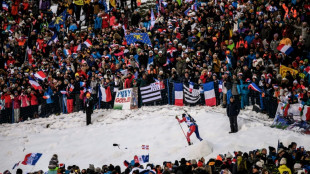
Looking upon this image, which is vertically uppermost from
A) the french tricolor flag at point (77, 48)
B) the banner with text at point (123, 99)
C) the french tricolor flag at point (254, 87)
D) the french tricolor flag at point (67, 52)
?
the french tricolor flag at point (77, 48)

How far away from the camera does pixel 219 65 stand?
23688 mm

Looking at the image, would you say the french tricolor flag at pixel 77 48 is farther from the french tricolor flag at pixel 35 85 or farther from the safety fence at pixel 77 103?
the safety fence at pixel 77 103

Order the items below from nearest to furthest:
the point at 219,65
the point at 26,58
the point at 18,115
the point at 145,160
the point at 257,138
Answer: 1. the point at 145,160
2. the point at 257,138
3. the point at 219,65
4. the point at 18,115
5. the point at 26,58

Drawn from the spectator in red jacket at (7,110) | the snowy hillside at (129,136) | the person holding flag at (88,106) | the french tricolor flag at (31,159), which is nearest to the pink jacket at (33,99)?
the snowy hillside at (129,136)

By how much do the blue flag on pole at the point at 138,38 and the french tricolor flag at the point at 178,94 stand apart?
3.71 metres

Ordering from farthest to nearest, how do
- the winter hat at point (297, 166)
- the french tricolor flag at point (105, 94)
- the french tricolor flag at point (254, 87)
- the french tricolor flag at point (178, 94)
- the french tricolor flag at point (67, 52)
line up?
the french tricolor flag at point (67, 52), the french tricolor flag at point (105, 94), the french tricolor flag at point (178, 94), the french tricolor flag at point (254, 87), the winter hat at point (297, 166)

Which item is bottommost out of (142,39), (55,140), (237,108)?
(55,140)

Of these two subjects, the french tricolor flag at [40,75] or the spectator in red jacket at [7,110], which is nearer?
the spectator in red jacket at [7,110]

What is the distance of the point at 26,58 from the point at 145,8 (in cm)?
711

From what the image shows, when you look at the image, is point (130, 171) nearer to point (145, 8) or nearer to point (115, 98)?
point (115, 98)

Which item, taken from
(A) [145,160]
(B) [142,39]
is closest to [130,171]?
(A) [145,160]

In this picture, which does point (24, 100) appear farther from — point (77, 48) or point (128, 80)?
point (128, 80)

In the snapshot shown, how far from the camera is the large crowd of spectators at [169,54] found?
22.3 m

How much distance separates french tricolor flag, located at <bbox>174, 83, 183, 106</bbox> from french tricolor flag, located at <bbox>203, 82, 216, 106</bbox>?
1.05m
